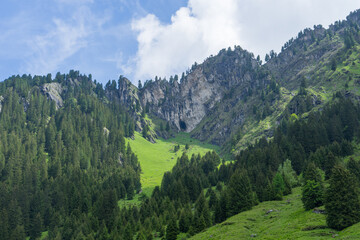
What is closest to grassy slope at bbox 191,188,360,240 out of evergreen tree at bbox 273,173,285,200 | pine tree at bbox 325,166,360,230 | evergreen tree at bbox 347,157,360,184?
pine tree at bbox 325,166,360,230

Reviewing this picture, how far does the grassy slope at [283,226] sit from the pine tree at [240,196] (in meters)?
6.22

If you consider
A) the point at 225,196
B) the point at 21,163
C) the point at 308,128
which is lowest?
the point at 225,196

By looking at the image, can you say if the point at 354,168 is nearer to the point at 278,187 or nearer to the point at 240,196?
the point at 278,187

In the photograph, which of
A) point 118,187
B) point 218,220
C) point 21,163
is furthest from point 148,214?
point 21,163

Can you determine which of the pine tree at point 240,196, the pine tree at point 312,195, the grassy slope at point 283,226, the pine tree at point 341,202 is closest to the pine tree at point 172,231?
the grassy slope at point 283,226

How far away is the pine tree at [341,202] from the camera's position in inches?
1713

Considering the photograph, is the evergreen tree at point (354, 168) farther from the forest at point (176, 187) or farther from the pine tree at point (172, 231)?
the pine tree at point (172, 231)

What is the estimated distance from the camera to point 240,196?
80500 millimetres

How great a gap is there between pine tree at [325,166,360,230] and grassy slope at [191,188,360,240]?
2156 mm

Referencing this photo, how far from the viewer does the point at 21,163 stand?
168m

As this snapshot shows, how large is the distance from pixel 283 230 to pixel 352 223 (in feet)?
38.0

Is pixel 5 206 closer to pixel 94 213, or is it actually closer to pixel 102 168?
pixel 94 213

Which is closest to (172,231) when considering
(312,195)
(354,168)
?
(312,195)

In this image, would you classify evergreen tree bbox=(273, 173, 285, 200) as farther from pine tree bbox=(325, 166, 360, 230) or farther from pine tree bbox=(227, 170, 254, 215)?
pine tree bbox=(325, 166, 360, 230)
